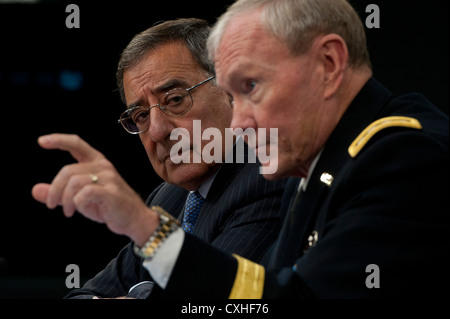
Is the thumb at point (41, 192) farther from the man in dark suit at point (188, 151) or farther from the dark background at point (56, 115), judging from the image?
the dark background at point (56, 115)

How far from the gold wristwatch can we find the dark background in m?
2.72

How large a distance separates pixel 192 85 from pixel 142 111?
231 millimetres

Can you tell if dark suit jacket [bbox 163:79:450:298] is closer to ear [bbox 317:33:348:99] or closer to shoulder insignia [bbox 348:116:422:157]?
shoulder insignia [bbox 348:116:422:157]

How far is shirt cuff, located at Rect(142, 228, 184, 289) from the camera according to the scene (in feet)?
4.76

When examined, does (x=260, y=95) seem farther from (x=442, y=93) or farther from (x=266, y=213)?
(x=442, y=93)

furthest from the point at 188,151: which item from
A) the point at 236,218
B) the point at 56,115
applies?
the point at 56,115

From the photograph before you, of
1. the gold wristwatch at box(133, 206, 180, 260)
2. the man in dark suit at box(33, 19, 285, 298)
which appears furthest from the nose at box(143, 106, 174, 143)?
the gold wristwatch at box(133, 206, 180, 260)

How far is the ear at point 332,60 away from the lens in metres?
1.69

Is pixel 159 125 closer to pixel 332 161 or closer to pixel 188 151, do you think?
pixel 188 151

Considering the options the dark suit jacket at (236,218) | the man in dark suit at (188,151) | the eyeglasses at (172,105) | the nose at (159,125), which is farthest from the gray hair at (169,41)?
the dark suit jacket at (236,218)

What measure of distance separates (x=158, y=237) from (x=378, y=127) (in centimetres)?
60

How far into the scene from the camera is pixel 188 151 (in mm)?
2576

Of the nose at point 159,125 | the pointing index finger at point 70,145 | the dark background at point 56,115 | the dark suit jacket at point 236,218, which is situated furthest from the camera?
the dark background at point 56,115

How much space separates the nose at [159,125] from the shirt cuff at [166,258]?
116 centimetres
